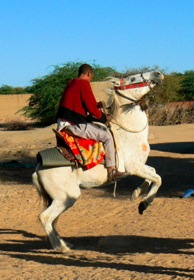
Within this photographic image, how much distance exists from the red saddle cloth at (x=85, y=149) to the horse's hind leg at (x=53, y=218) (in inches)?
24.8

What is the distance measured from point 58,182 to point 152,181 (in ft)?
4.60

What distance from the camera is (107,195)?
1507 centimetres

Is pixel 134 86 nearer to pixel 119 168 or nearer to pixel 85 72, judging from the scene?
pixel 85 72

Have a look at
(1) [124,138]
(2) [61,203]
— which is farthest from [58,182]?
(1) [124,138]

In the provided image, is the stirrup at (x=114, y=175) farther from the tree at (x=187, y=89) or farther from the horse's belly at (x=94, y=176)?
the tree at (x=187, y=89)

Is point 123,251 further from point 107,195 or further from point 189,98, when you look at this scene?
point 189,98

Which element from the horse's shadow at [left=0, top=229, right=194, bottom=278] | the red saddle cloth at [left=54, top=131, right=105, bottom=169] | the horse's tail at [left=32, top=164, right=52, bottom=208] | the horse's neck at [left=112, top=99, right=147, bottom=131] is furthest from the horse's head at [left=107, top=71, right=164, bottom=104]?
the horse's shadow at [left=0, top=229, right=194, bottom=278]

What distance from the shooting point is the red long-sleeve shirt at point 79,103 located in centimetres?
931

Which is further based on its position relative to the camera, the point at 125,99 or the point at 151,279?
the point at 125,99

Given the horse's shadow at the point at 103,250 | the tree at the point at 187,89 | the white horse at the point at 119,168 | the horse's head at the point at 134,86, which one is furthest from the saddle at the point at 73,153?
the tree at the point at 187,89

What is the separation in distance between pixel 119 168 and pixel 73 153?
707 mm

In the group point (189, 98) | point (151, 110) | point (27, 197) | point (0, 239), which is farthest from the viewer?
point (189, 98)

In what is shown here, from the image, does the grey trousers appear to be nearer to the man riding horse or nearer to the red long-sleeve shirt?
the man riding horse

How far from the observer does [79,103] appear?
30.8 feet
